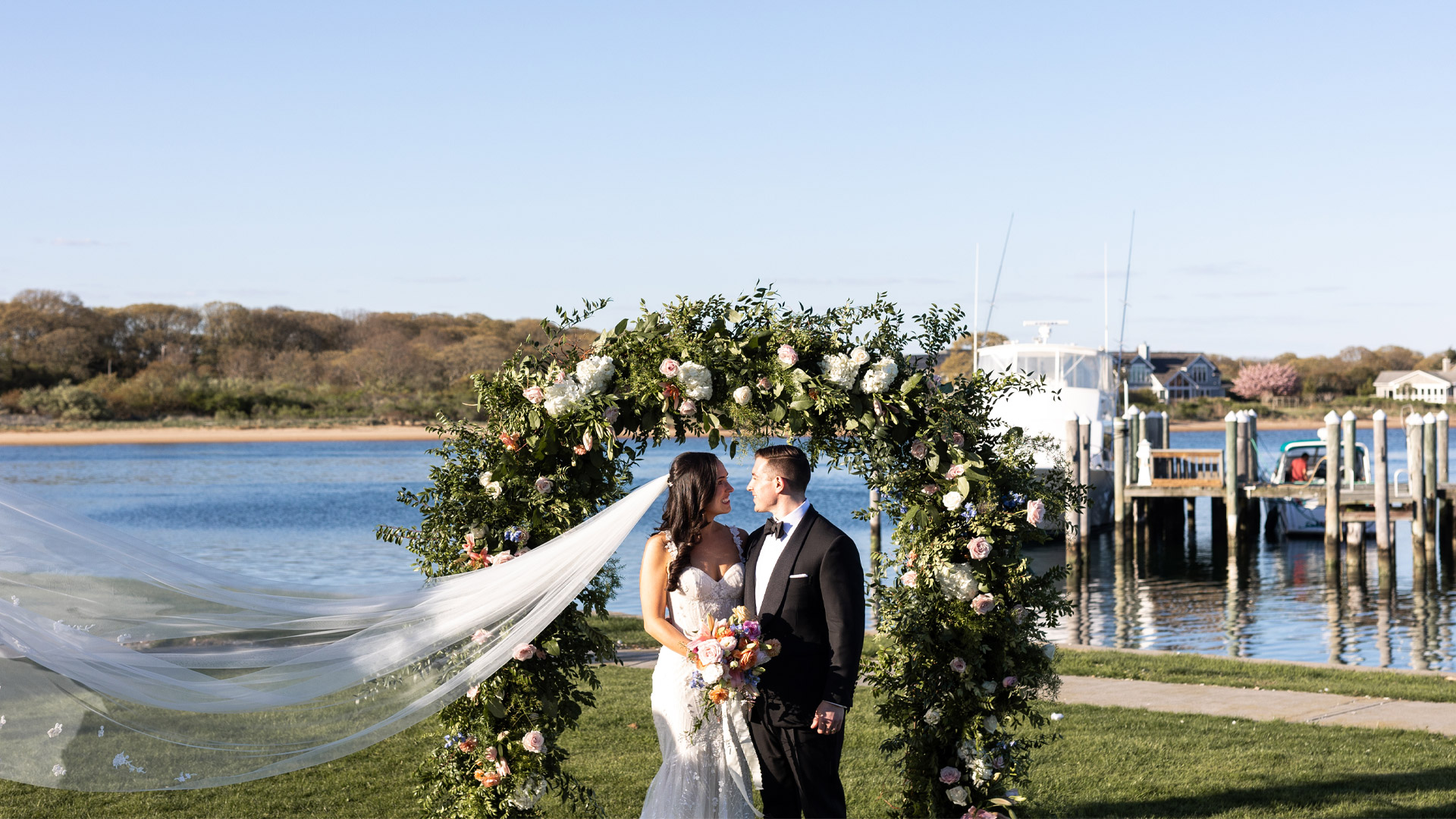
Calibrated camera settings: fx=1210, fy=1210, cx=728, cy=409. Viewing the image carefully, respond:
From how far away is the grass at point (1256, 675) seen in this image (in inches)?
402

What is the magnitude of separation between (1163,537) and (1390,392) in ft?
361

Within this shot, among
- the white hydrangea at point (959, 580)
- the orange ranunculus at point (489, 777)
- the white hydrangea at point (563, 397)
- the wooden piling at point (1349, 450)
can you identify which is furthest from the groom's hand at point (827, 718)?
the wooden piling at point (1349, 450)

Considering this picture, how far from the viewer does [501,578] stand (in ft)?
19.8

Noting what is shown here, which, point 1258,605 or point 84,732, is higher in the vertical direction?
point 84,732

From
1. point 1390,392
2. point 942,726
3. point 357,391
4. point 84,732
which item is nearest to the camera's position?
point 84,732

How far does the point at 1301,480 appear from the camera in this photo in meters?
29.4

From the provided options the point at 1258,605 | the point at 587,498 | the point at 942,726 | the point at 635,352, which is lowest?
the point at 1258,605

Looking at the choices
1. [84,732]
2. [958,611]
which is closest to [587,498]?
[958,611]

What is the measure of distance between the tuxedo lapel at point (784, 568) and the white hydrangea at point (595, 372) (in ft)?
4.57

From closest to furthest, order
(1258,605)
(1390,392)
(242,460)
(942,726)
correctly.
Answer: (942,726)
(1258,605)
(242,460)
(1390,392)

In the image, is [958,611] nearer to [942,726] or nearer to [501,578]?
[942,726]

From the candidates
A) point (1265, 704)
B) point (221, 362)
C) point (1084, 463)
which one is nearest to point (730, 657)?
point (1265, 704)

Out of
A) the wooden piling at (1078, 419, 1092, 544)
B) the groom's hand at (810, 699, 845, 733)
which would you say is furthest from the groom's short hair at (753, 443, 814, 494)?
the wooden piling at (1078, 419, 1092, 544)

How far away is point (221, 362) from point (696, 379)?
9806 centimetres
